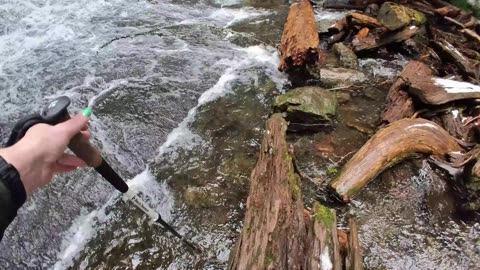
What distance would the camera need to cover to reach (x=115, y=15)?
30.4ft

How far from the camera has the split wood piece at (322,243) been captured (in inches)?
126

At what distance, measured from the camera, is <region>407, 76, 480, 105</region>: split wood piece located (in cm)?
566

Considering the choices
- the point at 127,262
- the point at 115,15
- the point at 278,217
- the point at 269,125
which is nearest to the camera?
the point at 278,217

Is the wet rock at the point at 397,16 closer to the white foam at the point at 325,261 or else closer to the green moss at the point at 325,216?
the green moss at the point at 325,216

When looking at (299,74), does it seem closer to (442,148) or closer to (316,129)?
(316,129)

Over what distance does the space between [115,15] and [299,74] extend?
4.97 meters

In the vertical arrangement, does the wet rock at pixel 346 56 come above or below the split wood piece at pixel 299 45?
below

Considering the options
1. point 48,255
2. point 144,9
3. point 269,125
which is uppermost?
point 269,125

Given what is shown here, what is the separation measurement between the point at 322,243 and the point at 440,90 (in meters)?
3.60

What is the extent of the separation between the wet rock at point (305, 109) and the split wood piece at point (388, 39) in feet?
7.40

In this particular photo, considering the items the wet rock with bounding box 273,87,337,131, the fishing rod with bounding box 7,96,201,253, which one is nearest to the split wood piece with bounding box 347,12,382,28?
the wet rock with bounding box 273,87,337,131

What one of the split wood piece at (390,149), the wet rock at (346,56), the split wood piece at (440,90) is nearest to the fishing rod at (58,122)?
the split wood piece at (390,149)

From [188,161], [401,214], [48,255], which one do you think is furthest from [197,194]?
[401,214]

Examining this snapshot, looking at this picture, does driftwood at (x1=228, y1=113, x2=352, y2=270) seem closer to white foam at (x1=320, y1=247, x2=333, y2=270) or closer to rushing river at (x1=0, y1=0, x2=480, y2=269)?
white foam at (x1=320, y1=247, x2=333, y2=270)
